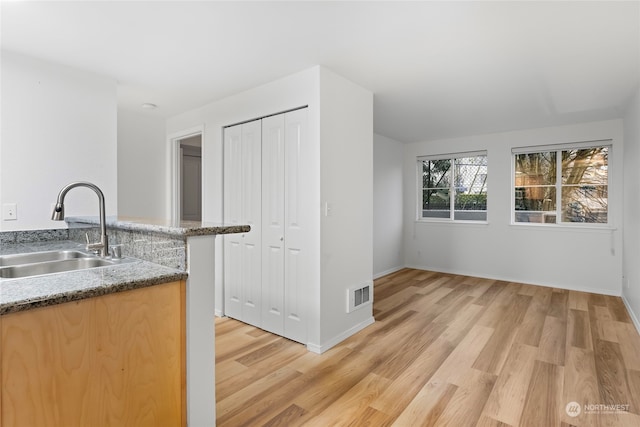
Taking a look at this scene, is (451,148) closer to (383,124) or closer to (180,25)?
(383,124)

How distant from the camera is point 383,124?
181 inches

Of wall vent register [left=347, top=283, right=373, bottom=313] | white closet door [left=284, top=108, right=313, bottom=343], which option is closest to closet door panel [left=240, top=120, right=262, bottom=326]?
white closet door [left=284, top=108, right=313, bottom=343]

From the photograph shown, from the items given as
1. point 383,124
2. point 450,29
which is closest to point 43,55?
point 450,29

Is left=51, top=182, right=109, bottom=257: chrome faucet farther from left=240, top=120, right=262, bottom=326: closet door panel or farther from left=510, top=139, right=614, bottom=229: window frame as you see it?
left=510, top=139, right=614, bottom=229: window frame

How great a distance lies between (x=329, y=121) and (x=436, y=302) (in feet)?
8.60

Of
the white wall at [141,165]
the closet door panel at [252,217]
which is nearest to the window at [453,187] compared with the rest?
the closet door panel at [252,217]

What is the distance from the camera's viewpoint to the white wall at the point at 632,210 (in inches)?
125

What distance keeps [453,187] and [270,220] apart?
380 centimetres

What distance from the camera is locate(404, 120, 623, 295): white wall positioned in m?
4.32

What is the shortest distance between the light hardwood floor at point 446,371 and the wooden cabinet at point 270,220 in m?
0.29

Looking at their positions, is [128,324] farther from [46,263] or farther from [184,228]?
[46,263]

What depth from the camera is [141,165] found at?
4.05 metres

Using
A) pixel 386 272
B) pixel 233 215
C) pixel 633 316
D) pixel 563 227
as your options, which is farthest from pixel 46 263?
pixel 563 227

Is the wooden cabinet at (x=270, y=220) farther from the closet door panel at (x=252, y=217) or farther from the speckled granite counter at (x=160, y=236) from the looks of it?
the speckled granite counter at (x=160, y=236)
